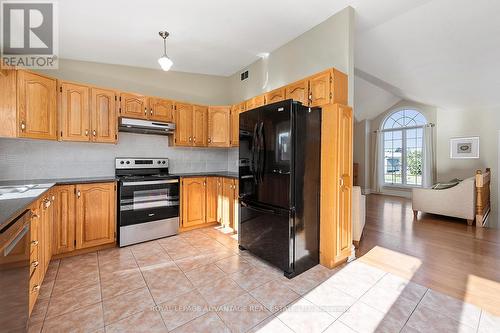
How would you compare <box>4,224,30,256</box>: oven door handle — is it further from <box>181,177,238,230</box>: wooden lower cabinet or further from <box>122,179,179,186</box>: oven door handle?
<box>181,177,238,230</box>: wooden lower cabinet

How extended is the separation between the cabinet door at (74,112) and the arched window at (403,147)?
8015 mm

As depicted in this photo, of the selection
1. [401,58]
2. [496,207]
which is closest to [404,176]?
[496,207]

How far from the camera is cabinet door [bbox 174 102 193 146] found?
3.61m

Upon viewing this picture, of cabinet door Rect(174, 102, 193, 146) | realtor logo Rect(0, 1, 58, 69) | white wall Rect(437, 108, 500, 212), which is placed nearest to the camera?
realtor logo Rect(0, 1, 58, 69)

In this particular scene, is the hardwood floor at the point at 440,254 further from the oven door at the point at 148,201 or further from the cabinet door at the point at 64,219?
the cabinet door at the point at 64,219

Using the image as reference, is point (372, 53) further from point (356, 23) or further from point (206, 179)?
point (206, 179)

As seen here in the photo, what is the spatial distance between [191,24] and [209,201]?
2.53 metres

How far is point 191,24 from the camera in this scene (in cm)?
270

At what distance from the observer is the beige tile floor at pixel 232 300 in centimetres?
157

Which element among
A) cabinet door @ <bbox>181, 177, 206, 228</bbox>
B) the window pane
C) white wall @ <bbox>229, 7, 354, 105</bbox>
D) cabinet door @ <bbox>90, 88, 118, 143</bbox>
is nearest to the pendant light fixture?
cabinet door @ <bbox>90, 88, 118, 143</bbox>

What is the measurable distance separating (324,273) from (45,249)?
2.72 metres

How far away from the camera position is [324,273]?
7.47ft

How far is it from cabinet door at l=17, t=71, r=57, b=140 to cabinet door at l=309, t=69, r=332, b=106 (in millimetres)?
3051

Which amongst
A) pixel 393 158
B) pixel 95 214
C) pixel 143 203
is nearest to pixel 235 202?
pixel 143 203
